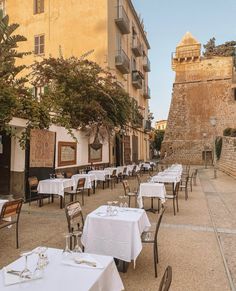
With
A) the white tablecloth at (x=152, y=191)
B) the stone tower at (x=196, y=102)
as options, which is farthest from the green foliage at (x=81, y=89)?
the stone tower at (x=196, y=102)

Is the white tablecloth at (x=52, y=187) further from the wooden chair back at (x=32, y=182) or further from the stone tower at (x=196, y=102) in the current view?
the stone tower at (x=196, y=102)

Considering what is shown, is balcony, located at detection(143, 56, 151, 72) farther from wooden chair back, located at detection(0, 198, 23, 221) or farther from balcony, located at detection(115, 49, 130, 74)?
wooden chair back, located at detection(0, 198, 23, 221)

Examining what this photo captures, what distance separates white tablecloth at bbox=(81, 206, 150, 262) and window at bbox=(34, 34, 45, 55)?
708 inches

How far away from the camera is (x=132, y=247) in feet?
12.6

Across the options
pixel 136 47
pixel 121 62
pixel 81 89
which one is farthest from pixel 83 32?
pixel 81 89

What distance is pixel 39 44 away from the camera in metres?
19.4

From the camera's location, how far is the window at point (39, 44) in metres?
19.4

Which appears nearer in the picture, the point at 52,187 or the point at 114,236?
the point at 114,236

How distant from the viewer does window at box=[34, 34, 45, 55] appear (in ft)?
63.6

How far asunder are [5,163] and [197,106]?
29.9 metres

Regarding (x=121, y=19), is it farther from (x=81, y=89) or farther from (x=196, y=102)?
(x=196, y=102)

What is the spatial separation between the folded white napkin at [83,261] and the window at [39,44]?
63.1ft

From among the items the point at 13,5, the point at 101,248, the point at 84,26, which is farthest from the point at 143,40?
the point at 101,248

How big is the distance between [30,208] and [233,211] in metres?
6.34
